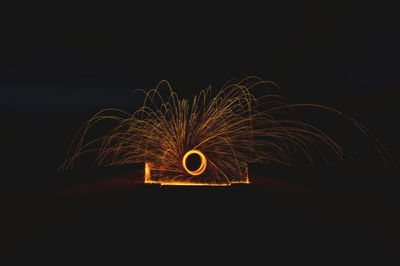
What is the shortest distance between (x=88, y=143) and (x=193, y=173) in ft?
7.40

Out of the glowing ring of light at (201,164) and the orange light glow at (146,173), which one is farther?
the orange light glow at (146,173)

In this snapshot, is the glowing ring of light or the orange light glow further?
the orange light glow

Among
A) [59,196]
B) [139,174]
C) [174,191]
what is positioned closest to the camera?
[59,196]

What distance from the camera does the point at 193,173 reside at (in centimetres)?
491

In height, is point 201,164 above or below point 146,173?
above

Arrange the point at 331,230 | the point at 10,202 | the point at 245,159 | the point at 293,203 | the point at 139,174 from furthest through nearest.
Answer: the point at 245,159
the point at 139,174
the point at 293,203
the point at 331,230
the point at 10,202

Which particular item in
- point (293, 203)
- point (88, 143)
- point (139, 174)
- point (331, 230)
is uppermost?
point (88, 143)

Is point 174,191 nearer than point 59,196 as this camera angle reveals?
No

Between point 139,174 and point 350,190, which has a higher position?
point 139,174

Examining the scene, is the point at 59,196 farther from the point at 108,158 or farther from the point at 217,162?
the point at 217,162

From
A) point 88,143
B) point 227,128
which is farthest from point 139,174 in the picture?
point 227,128

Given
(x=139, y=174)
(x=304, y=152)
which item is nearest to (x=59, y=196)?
(x=139, y=174)

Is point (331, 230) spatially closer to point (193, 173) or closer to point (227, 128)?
point (193, 173)

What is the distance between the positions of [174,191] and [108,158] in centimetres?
196
